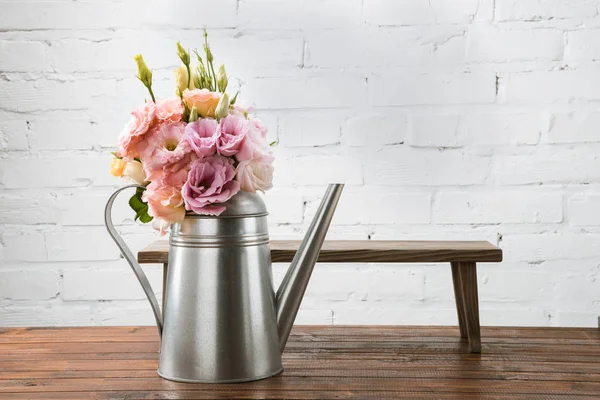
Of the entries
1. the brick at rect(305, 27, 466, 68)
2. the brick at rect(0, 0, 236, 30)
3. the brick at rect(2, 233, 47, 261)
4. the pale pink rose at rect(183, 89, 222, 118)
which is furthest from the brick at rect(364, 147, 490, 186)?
the pale pink rose at rect(183, 89, 222, 118)

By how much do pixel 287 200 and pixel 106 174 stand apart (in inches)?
17.7

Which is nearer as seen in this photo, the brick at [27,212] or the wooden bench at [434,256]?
the wooden bench at [434,256]

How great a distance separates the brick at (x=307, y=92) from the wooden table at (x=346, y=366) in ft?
2.21

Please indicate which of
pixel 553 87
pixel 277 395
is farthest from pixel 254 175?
pixel 553 87

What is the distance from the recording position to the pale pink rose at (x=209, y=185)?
90 centimetres

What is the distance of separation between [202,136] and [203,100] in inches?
1.8

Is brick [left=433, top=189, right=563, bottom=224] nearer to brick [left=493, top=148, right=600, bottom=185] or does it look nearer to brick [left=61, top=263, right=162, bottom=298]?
brick [left=493, top=148, right=600, bottom=185]

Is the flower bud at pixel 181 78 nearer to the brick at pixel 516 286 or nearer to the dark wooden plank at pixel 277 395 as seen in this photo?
the dark wooden plank at pixel 277 395

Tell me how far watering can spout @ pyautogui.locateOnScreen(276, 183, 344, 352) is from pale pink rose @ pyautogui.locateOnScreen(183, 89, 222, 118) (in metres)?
0.18

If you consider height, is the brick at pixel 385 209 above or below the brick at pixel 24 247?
above

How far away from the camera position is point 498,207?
1830mm

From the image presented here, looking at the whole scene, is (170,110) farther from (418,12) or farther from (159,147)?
(418,12)

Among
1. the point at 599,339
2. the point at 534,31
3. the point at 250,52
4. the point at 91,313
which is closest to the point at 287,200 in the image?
the point at 250,52

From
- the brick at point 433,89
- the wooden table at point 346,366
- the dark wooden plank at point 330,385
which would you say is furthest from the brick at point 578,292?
the dark wooden plank at point 330,385
